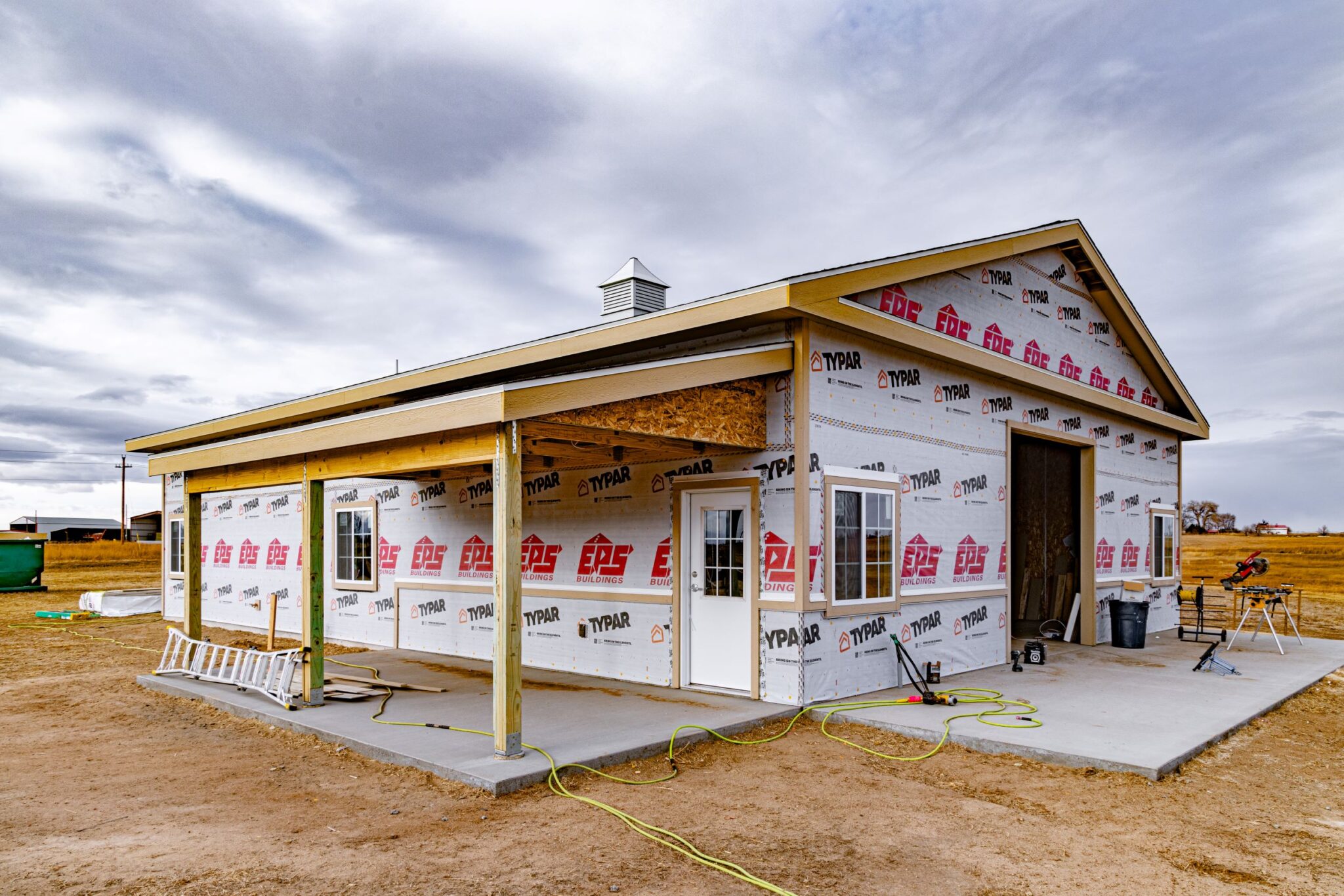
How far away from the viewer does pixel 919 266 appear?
29.3ft

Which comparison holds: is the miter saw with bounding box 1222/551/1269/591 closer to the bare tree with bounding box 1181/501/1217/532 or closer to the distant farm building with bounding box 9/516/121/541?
the bare tree with bounding box 1181/501/1217/532

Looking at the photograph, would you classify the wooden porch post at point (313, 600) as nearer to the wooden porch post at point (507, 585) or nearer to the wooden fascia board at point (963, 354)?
the wooden porch post at point (507, 585)

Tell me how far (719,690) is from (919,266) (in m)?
4.67

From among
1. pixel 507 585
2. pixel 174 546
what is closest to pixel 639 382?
pixel 507 585

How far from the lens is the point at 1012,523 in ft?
46.0

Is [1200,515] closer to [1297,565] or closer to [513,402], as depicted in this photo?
[1297,565]

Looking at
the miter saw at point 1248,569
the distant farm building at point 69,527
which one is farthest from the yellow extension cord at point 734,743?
the distant farm building at point 69,527

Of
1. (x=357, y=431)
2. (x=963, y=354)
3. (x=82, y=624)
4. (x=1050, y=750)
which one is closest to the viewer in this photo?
(x=1050, y=750)

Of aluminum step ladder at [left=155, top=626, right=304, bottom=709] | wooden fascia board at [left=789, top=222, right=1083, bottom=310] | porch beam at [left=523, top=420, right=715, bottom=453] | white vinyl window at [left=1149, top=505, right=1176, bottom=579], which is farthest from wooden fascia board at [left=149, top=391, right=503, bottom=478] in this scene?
white vinyl window at [left=1149, top=505, right=1176, bottom=579]

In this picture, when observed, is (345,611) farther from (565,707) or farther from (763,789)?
(763,789)

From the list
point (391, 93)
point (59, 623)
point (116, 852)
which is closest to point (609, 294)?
point (391, 93)

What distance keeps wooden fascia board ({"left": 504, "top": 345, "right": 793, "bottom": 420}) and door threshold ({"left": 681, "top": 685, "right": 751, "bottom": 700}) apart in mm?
2961

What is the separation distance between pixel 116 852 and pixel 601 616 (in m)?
5.32

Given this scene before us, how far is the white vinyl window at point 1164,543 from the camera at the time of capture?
586 inches
